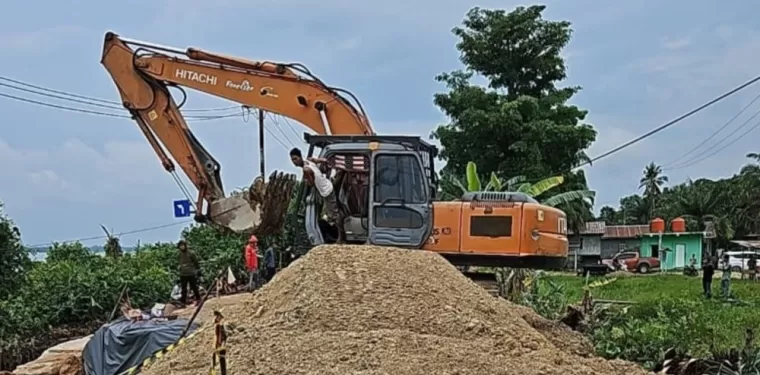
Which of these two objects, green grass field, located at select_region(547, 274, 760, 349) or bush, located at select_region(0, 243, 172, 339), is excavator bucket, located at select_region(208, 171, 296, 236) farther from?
green grass field, located at select_region(547, 274, 760, 349)

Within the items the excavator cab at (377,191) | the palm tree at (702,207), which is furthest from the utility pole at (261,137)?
the palm tree at (702,207)

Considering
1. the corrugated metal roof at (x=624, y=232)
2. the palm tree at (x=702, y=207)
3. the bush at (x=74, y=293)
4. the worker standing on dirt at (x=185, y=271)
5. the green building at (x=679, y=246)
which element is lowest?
the bush at (x=74, y=293)

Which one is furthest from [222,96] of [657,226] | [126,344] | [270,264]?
[657,226]

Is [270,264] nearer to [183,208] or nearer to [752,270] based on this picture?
[183,208]

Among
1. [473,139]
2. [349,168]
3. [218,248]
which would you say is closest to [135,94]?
[349,168]

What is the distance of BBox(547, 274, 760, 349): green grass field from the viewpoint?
9.42 m

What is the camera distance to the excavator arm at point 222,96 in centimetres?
1018

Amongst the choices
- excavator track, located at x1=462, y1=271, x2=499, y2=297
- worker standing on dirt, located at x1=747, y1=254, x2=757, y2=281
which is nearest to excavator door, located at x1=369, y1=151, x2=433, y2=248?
excavator track, located at x1=462, y1=271, x2=499, y2=297

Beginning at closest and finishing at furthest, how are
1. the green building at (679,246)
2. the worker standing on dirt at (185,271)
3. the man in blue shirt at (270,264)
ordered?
1. the worker standing on dirt at (185,271)
2. the man in blue shirt at (270,264)
3. the green building at (679,246)

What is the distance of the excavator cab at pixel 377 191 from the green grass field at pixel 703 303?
2.79 meters

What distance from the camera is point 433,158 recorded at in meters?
9.21

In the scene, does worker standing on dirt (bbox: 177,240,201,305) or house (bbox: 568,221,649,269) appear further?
house (bbox: 568,221,649,269)

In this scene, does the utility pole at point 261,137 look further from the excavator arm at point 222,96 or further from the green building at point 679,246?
the green building at point 679,246

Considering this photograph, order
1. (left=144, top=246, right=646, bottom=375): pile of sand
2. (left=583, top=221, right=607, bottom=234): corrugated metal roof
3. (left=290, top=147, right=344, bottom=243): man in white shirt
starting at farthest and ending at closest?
1. (left=583, top=221, right=607, bottom=234): corrugated metal roof
2. (left=290, top=147, right=344, bottom=243): man in white shirt
3. (left=144, top=246, right=646, bottom=375): pile of sand
